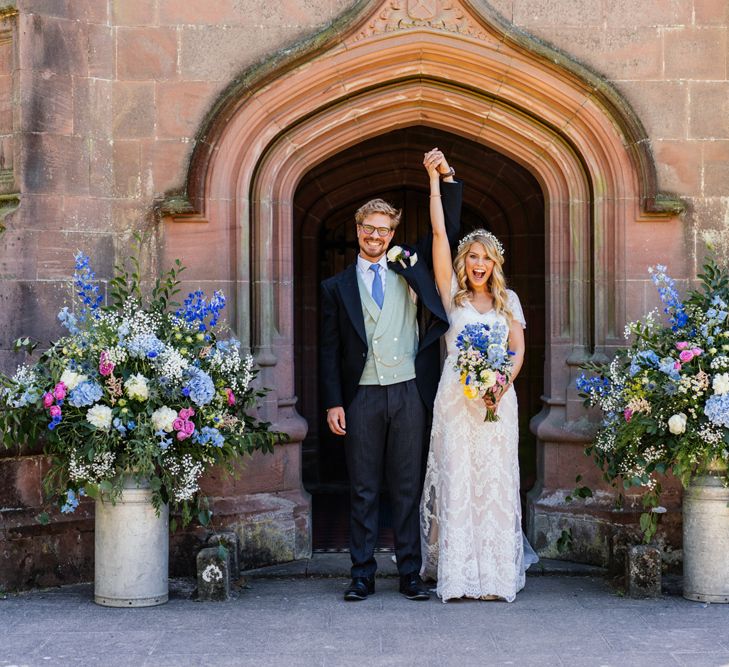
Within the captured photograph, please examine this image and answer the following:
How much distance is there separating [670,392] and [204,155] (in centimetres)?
299

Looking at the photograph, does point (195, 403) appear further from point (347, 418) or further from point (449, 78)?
point (449, 78)

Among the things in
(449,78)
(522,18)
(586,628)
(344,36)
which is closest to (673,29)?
(522,18)

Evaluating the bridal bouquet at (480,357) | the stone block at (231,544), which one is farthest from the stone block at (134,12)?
the stone block at (231,544)

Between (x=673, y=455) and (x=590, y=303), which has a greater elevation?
(x=590, y=303)

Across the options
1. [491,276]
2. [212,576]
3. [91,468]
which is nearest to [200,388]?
[91,468]

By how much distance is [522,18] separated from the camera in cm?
668

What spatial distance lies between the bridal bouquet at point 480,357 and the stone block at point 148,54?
8.24ft

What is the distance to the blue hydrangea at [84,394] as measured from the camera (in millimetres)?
5477

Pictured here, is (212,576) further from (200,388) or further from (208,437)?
(200,388)

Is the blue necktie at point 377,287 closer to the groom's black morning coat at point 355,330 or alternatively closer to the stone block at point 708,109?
the groom's black morning coat at point 355,330

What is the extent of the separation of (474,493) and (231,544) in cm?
140

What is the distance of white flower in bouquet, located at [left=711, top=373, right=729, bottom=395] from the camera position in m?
5.55

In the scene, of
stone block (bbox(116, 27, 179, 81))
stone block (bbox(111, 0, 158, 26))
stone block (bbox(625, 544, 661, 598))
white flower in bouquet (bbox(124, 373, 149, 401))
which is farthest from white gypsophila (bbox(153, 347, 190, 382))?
stone block (bbox(625, 544, 661, 598))

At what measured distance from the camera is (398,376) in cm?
594
